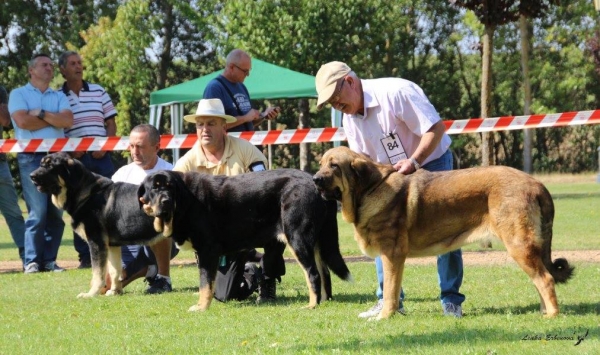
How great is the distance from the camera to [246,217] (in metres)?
7.95

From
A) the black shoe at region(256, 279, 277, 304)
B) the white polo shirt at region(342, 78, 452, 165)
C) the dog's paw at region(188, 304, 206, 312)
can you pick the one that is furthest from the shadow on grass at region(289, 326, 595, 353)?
the black shoe at region(256, 279, 277, 304)

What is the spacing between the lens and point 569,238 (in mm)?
13594

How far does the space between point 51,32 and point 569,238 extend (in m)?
28.6

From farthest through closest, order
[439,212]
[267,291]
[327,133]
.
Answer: [327,133], [267,291], [439,212]

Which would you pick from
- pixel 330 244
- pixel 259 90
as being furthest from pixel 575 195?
pixel 330 244

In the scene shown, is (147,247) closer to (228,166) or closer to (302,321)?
(228,166)

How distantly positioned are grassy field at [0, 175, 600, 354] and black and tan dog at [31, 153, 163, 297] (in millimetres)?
365

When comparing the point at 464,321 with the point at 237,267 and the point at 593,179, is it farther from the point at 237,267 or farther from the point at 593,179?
the point at 593,179

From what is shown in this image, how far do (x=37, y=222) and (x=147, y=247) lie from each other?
97.9 inches

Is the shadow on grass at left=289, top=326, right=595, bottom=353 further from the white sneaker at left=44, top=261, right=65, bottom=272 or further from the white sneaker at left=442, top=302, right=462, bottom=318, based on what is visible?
the white sneaker at left=44, top=261, right=65, bottom=272

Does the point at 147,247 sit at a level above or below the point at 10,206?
below

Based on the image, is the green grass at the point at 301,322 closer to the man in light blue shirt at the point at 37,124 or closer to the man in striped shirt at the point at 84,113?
the man in light blue shirt at the point at 37,124

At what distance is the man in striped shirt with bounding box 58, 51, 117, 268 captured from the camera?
38.0 feet

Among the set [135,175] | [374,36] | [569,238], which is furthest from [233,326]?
[374,36]
